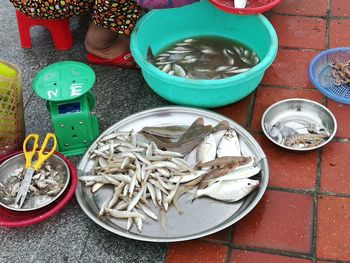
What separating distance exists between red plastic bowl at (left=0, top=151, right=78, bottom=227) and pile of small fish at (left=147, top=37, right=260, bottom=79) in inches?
42.2

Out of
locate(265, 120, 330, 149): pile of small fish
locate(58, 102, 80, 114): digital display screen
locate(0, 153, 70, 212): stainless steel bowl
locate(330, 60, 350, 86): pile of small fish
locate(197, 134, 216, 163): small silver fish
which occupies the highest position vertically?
locate(58, 102, 80, 114): digital display screen

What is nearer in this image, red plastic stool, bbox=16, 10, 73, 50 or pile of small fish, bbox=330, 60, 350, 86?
pile of small fish, bbox=330, 60, 350, 86

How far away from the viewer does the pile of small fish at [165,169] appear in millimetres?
2521

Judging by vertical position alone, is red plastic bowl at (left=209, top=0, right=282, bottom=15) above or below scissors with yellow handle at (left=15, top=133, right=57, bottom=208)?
above

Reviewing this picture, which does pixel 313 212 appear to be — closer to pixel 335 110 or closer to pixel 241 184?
pixel 241 184

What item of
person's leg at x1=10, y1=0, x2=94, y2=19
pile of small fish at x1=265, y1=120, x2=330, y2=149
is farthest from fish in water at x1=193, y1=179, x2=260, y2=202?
person's leg at x1=10, y1=0, x2=94, y2=19

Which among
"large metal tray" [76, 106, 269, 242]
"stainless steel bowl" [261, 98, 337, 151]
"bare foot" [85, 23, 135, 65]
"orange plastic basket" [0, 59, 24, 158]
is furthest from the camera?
"bare foot" [85, 23, 135, 65]

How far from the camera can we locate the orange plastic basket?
2.64 metres

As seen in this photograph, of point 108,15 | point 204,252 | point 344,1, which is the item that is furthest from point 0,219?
point 344,1

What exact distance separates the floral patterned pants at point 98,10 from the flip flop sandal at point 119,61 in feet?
0.75

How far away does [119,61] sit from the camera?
3.46 meters

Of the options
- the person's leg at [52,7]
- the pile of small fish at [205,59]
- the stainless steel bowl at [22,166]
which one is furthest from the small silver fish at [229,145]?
the person's leg at [52,7]

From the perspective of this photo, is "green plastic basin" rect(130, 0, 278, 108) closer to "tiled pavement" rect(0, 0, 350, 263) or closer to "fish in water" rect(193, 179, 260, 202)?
"tiled pavement" rect(0, 0, 350, 263)

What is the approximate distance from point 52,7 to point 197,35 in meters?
1.02
